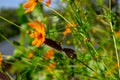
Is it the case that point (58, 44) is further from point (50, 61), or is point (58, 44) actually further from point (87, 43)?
point (50, 61)

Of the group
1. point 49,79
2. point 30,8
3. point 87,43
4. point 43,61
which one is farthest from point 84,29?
point 49,79

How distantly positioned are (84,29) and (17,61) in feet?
1.03

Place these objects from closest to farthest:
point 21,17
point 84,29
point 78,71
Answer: point 84,29 → point 78,71 → point 21,17

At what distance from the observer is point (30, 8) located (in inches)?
47.0

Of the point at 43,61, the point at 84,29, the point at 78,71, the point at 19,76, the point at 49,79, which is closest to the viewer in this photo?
the point at 84,29

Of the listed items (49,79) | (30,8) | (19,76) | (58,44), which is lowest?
(49,79)

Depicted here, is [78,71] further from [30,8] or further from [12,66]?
[30,8]

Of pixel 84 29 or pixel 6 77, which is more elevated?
pixel 84 29

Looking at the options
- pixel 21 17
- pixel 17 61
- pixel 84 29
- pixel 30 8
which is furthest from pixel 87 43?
pixel 21 17

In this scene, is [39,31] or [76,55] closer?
[39,31]

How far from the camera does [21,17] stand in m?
2.69

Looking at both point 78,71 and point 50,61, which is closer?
point 78,71

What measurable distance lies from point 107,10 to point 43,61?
32cm

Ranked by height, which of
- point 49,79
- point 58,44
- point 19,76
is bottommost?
point 49,79
